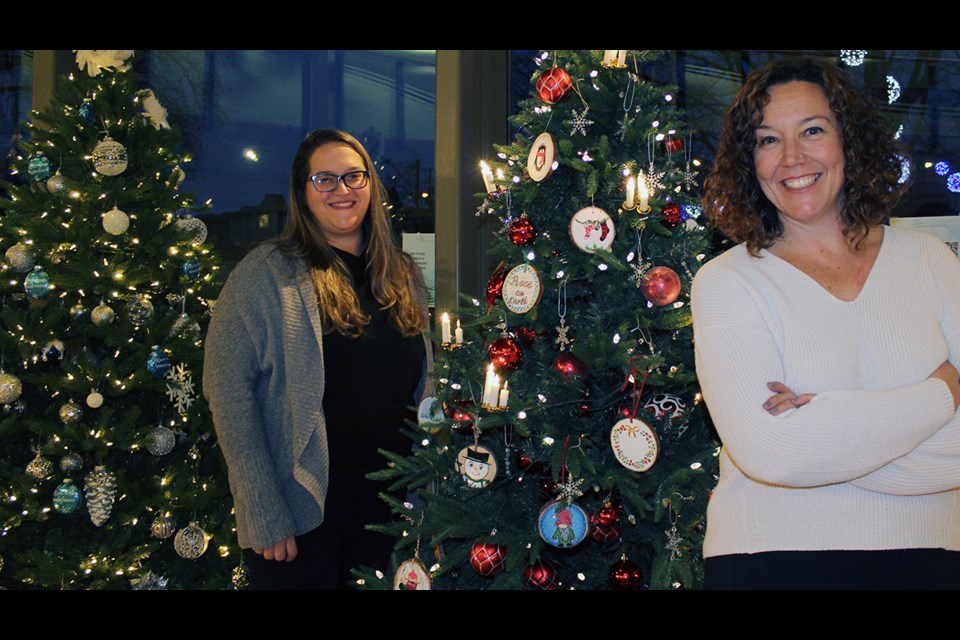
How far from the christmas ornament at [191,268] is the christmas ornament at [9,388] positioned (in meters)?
0.74

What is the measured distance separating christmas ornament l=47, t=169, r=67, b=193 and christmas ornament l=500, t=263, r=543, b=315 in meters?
1.93

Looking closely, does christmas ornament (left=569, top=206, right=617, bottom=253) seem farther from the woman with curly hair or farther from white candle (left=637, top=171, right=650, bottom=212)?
the woman with curly hair

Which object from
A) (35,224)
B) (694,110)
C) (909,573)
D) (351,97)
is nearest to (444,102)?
(351,97)

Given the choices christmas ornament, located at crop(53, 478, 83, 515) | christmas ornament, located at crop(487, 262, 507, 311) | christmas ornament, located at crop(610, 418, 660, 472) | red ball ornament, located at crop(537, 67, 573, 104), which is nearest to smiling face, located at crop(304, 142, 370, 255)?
christmas ornament, located at crop(487, 262, 507, 311)

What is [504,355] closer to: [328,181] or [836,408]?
[328,181]

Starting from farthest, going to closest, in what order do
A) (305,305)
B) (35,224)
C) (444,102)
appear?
1. (444,102)
2. (35,224)
3. (305,305)

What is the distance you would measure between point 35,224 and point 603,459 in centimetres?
233

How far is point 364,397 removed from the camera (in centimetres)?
248

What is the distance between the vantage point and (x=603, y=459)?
2.26 meters

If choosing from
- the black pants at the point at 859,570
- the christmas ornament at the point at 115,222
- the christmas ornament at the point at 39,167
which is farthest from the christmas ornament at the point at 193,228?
the black pants at the point at 859,570

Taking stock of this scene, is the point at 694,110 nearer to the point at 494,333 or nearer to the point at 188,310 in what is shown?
the point at 494,333

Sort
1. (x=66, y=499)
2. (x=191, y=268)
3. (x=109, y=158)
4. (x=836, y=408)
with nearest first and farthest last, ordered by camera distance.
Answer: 1. (x=836, y=408)
2. (x=66, y=499)
3. (x=109, y=158)
4. (x=191, y=268)

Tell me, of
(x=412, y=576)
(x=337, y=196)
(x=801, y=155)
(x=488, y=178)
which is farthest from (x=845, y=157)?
→ (x=412, y=576)

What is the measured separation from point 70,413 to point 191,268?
71 cm
